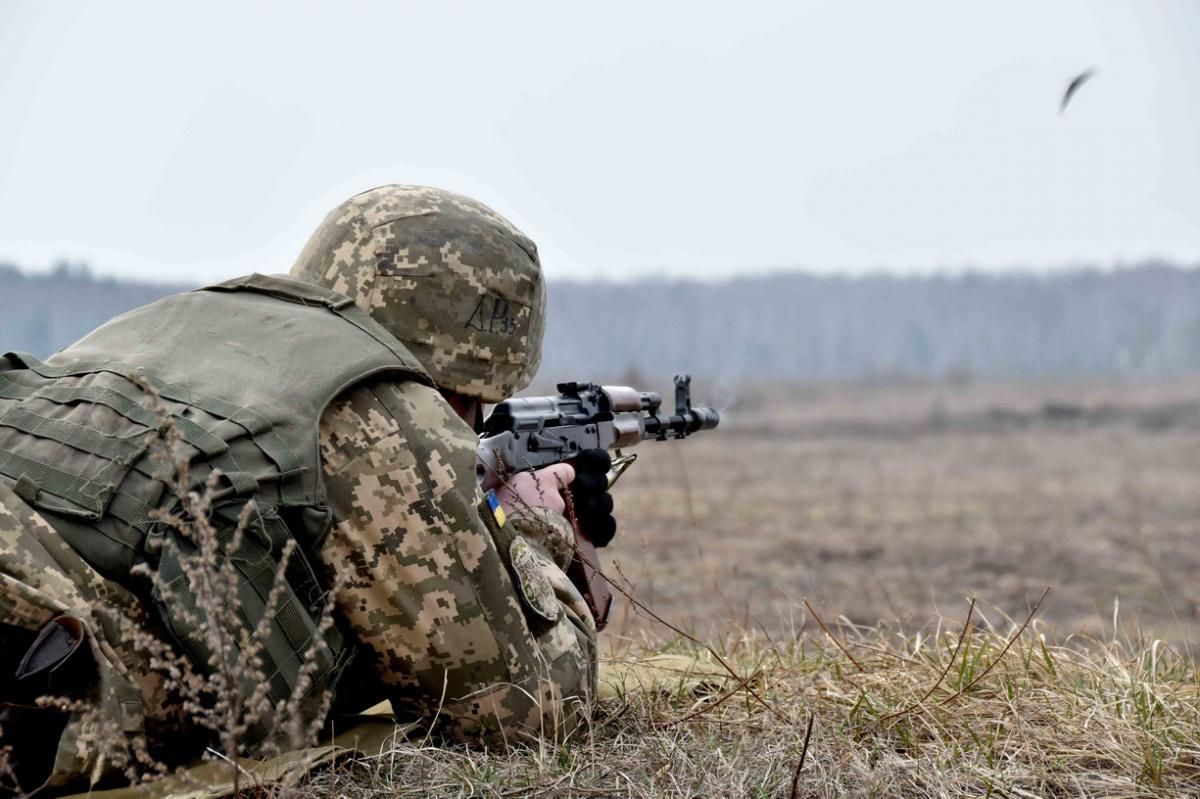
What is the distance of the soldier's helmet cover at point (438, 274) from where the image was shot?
11.2 feet

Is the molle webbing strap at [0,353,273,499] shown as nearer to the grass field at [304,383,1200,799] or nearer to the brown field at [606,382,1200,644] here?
the grass field at [304,383,1200,799]

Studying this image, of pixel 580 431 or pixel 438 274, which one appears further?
pixel 580 431

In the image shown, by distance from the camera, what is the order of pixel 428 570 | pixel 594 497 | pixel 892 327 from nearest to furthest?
pixel 428 570
pixel 594 497
pixel 892 327

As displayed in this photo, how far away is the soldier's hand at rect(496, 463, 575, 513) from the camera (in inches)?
149

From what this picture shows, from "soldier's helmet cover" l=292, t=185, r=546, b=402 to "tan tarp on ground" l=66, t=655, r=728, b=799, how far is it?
0.94m

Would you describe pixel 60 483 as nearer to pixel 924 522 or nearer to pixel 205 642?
pixel 205 642

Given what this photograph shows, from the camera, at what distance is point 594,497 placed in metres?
4.11

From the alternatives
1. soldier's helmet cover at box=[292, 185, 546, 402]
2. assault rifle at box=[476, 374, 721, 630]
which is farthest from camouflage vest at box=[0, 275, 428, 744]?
assault rifle at box=[476, 374, 721, 630]

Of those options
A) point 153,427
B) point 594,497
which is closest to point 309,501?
point 153,427

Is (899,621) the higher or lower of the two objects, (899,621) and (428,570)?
the lower

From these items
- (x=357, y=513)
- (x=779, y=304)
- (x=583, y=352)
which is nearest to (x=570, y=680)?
(x=357, y=513)

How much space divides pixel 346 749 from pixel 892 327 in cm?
8462

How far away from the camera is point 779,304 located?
295 ft

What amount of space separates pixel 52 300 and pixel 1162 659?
1230 cm
